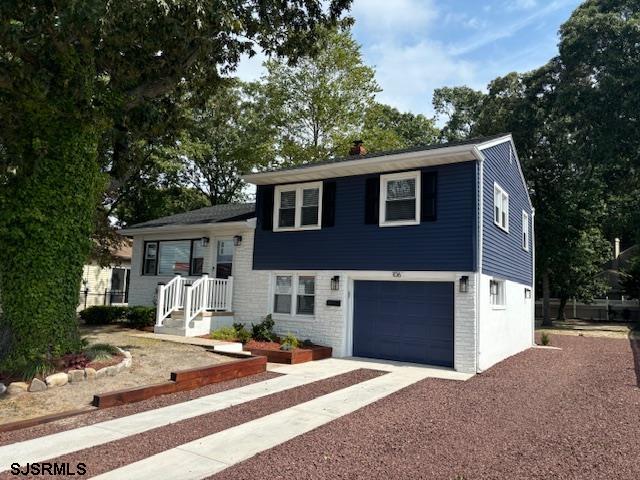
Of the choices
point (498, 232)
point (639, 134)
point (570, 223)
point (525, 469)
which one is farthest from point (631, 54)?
point (525, 469)

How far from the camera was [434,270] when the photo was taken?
11.0 meters

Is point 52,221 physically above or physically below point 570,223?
below

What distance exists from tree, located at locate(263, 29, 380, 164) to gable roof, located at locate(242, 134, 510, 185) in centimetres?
1224

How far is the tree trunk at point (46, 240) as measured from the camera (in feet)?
25.7

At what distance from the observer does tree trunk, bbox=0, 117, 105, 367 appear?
7.84 m

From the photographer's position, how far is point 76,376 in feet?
25.4

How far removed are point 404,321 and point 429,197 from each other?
308 centimetres

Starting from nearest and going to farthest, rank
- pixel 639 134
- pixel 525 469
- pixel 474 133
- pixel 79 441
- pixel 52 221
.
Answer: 1. pixel 525 469
2. pixel 79 441
3. pixel 52 221
4. pixel 639 134
5. pixel 474 133

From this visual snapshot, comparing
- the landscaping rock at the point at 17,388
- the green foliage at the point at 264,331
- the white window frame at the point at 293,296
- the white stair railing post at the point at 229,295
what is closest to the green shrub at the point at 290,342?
the green foliage at the point at 264,331

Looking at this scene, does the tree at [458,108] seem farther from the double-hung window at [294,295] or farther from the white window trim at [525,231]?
the double-hung window at [294,295]

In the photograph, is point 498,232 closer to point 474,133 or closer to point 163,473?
point 163,473

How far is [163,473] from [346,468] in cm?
170

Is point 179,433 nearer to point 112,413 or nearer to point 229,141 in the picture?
point 112,413

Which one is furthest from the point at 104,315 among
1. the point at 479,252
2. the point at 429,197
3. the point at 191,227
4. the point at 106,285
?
the point at 479,252
